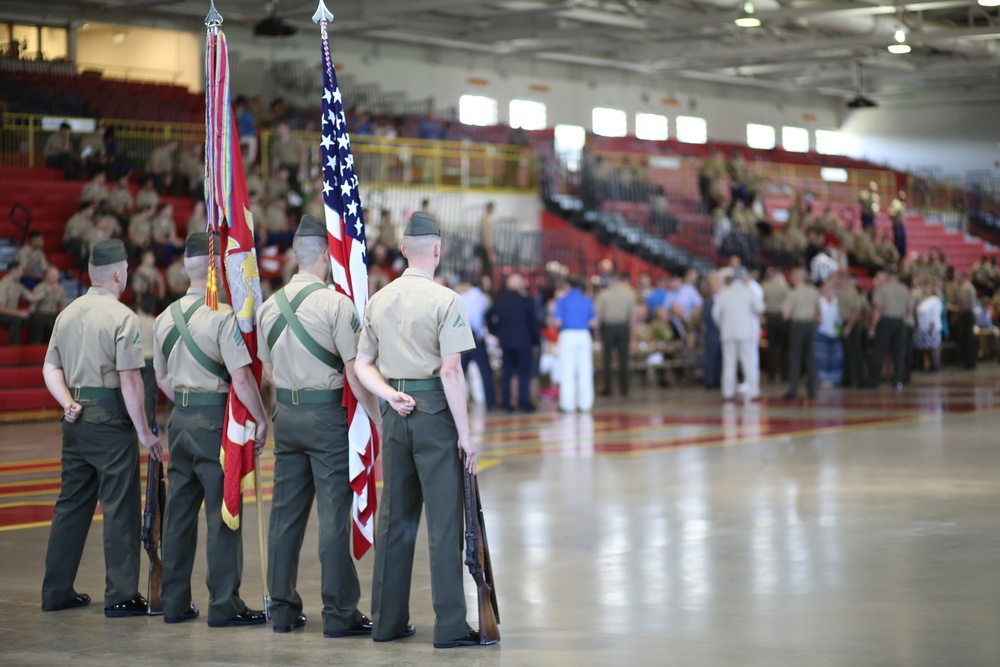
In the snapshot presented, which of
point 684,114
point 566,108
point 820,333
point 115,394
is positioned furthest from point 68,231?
point 684,114

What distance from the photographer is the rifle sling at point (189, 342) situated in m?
6.47

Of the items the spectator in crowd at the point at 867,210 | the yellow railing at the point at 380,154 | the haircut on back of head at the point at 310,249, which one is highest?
the yellow railing at the point at 380,154

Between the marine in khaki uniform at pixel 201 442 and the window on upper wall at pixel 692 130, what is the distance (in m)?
33.7

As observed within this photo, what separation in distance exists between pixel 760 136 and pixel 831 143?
388cm

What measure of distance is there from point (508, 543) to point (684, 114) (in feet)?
107

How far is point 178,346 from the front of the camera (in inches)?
257

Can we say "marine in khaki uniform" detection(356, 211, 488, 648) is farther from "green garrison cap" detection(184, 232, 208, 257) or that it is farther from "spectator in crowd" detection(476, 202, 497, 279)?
"spectator in crowd" detection(476, 202, 497, 279)

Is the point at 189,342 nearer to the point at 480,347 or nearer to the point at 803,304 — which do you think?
the point at 480,347

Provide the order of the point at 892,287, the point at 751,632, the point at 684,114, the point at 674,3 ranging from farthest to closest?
1. the point at 684,114
2. the point at 674,3
3. the point at 892,287
4. the point at 751,632

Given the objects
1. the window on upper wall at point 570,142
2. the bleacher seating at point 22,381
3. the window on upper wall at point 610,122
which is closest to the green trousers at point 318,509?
the bleacher seating at point 22,381

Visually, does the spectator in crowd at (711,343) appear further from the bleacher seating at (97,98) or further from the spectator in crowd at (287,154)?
the bleacher seating at (97,98)

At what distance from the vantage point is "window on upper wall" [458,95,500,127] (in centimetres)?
3409

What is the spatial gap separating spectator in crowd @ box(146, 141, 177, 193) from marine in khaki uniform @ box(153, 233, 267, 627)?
15.9 metres

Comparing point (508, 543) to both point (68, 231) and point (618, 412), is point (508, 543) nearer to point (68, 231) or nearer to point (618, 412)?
point (618, 412)
